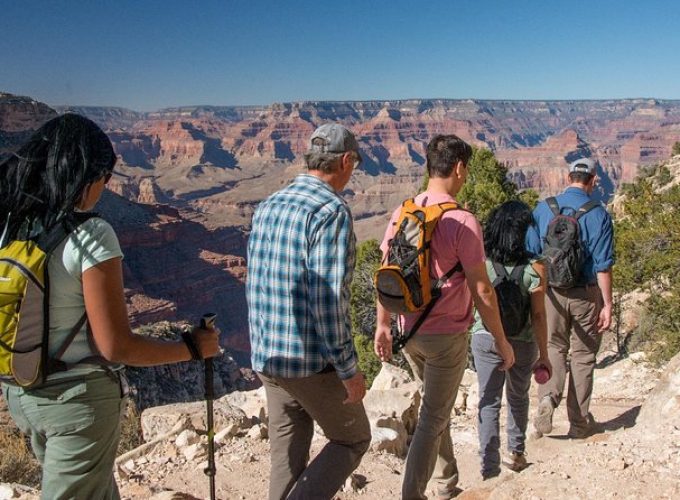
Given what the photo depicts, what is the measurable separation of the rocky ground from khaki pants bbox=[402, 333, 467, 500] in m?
0.30

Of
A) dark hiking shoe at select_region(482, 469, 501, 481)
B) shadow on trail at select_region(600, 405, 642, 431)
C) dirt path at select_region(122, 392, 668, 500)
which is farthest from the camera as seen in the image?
shadow on trail at select_region(600, 405, 642, 431)

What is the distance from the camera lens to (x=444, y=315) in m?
2.77

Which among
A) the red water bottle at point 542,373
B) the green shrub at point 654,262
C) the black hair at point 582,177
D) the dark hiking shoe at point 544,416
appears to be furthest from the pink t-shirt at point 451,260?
the green shrub at point 654,262

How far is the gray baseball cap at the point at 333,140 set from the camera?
2.30 metres

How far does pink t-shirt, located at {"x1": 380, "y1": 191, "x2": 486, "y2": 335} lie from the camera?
2.65 meters

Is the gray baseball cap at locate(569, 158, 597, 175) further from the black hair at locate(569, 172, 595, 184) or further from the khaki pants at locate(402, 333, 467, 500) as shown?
the khaki pants at locate(402, 333, 467, 500)

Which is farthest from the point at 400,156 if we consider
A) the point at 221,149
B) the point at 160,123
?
the point at 160,123

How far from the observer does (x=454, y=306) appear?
109 inches

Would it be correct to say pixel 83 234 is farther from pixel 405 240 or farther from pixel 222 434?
Answer: pixel 222 434

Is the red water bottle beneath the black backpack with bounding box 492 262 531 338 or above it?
beneath

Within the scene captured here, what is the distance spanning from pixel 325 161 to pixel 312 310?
59 cm

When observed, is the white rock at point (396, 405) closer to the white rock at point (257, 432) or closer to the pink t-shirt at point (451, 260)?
the white rock at point (257, 432)

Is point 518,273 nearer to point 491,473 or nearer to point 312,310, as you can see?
point 491,473

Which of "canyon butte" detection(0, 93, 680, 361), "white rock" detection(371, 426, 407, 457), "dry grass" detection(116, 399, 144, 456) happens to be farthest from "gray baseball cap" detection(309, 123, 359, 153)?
"dry grass" detection(116, 399, 144, 456)
